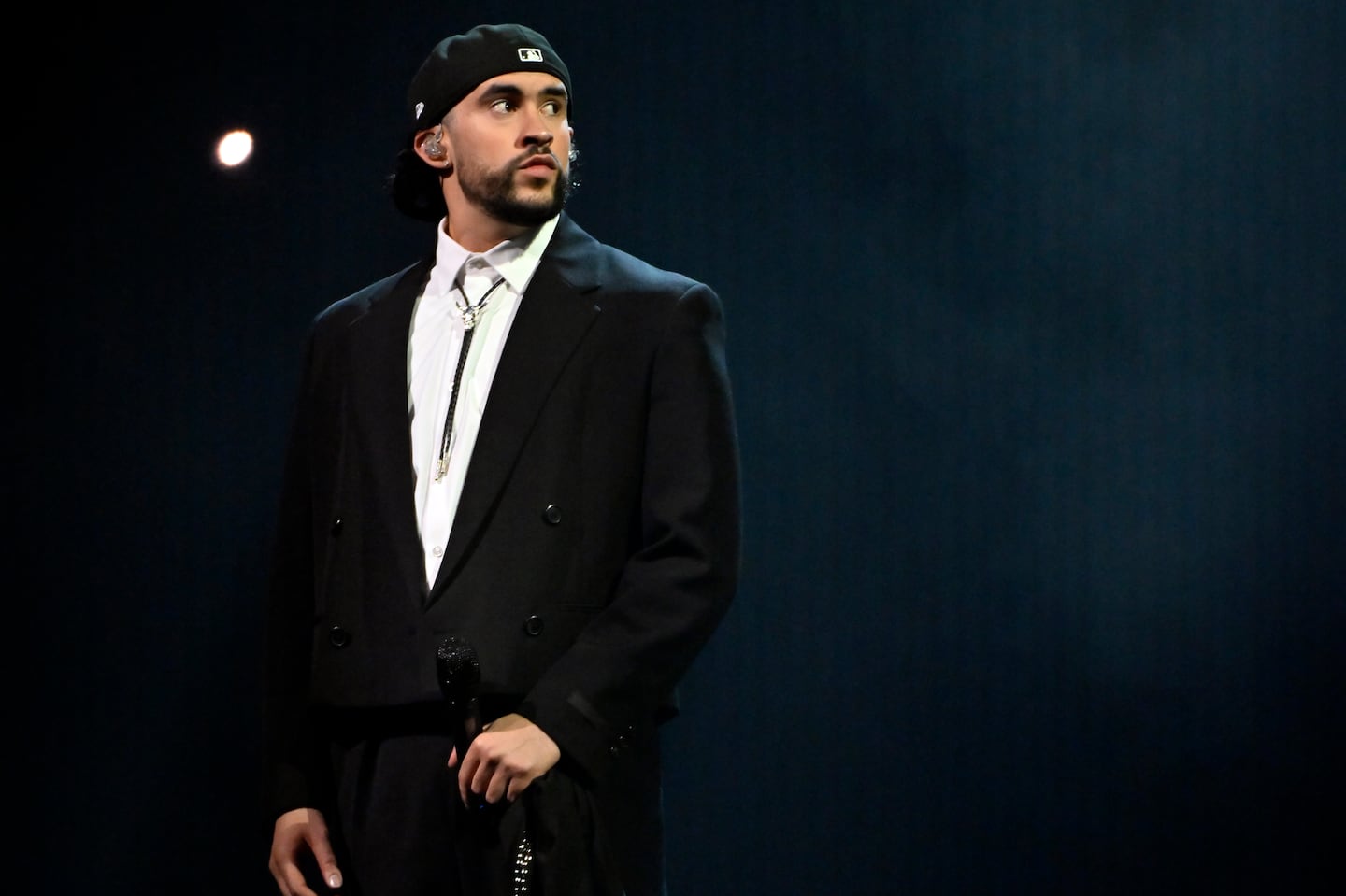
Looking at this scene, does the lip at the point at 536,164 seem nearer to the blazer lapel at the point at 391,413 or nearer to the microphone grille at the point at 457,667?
the blazer lapel at the point at 391,413

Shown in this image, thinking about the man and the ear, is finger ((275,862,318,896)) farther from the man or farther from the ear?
the ear

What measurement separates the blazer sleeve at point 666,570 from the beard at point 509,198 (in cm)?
21

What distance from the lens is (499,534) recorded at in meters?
1.68

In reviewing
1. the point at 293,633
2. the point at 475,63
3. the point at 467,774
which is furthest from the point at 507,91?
the point at 467,774

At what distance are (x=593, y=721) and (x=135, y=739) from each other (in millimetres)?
1099

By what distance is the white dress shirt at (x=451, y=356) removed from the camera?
1.75 meters

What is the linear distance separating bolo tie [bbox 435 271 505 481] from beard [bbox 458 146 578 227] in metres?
0.08

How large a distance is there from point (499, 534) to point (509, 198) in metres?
0.43

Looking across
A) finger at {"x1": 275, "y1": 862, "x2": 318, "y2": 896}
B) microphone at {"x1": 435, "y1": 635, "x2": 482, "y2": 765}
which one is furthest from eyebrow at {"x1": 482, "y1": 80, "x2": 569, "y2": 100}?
finger at {"x1": 275, "y1": 862, "x2": 318, "y2": 896}

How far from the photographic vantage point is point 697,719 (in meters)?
2.34

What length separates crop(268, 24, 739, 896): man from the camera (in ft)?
5.25

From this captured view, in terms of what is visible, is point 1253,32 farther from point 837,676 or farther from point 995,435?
point 837,676

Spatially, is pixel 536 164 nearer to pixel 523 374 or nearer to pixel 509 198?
pixel 509 198

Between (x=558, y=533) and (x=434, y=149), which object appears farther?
(x=434, y=149)
